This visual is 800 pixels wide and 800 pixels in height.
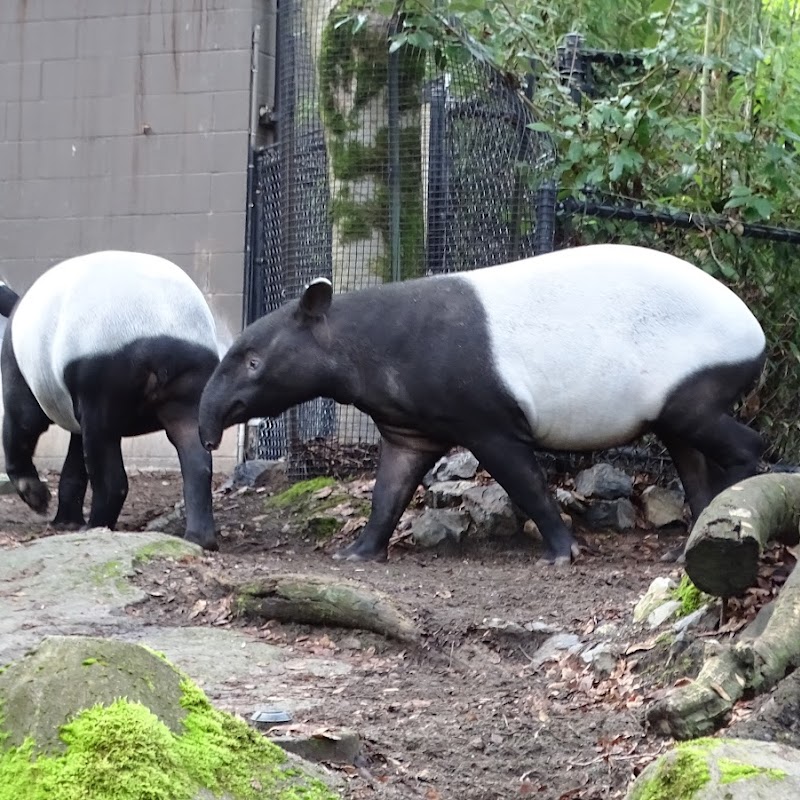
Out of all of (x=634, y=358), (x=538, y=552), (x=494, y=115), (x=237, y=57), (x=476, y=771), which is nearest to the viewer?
(x=476, y=771)

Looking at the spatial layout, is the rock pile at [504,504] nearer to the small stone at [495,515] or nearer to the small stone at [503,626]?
the small stone at [495,515]

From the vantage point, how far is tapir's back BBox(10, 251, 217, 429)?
767 cm

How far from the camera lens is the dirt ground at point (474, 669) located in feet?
12.2

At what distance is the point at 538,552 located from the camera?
773 centimetres

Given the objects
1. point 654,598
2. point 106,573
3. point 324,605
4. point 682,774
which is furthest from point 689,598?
point 106,573

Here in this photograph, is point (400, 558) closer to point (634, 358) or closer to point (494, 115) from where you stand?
point (634, 358)

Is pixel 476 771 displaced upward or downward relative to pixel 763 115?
downward

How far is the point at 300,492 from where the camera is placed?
923 centimetres

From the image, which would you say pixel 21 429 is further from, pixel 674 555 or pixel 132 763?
pixel 132 763

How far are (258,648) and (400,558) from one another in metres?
2.44

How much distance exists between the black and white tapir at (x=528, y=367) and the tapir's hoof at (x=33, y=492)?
1.82 metres

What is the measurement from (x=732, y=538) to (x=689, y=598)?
0.92m

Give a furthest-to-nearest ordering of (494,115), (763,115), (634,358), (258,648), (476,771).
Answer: (494,115)
(763,115)
(634,358)
(258,648)
(476,771)

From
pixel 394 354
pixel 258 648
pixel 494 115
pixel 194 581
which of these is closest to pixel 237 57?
pixel 494 115
